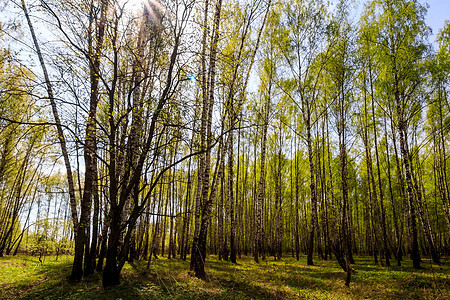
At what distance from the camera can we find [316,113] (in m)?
18.2

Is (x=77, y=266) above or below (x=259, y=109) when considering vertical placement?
below

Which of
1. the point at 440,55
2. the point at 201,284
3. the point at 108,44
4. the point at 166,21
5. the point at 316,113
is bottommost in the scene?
the point at 201,284

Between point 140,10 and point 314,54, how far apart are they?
40.9ft

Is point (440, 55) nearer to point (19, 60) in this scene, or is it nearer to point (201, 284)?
point (201, 284)

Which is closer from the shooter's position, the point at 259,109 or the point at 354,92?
the point at 354,92

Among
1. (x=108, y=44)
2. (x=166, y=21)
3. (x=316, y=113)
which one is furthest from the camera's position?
(x=316, y=113)

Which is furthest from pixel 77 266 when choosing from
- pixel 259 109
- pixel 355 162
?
pixel 355 162

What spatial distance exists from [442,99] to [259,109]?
42.8 ft

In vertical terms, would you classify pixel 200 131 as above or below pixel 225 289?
above

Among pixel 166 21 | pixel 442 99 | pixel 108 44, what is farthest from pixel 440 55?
pixel 108 44

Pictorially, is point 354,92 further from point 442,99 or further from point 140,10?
point 140,10

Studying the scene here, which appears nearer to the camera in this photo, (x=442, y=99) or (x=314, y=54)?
(x=314, y=54)

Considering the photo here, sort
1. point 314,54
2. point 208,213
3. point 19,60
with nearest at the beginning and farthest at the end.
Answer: point 19,60, point 208,213, point 314,54

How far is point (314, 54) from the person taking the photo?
15.5m
